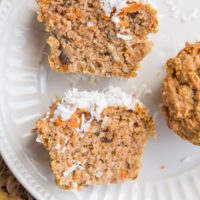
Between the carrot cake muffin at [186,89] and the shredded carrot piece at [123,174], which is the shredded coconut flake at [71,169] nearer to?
the shredded carrot piece at [123,174]

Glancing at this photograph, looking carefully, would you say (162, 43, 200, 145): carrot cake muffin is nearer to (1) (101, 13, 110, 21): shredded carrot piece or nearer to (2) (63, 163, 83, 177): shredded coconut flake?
(1) (101, 13, 110, 21): shredded carrot piece

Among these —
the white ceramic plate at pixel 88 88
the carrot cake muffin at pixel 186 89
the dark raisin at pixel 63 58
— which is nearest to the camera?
the carrot cake muffin at pixel 186 89

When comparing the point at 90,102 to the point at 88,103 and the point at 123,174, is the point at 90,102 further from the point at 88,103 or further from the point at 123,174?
the point at 123,174

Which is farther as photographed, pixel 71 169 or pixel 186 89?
pixel 71 169

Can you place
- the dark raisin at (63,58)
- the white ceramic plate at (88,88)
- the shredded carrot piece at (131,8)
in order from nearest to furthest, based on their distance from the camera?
the shredded carrot piece at (131,8), the dark raisin at (63,58), the white ceramic plate at (88,88)

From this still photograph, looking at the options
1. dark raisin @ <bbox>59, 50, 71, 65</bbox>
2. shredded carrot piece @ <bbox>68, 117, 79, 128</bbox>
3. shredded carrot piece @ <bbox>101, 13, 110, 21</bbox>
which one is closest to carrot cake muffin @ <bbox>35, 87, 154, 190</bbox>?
shredded carrot piece @ <bbox>68, 117, 79, 128</bbox>

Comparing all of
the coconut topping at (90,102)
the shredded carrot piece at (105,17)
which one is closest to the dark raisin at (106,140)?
the coconut topping at (90,102)

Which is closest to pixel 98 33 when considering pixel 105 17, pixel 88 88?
pixel 105 17
